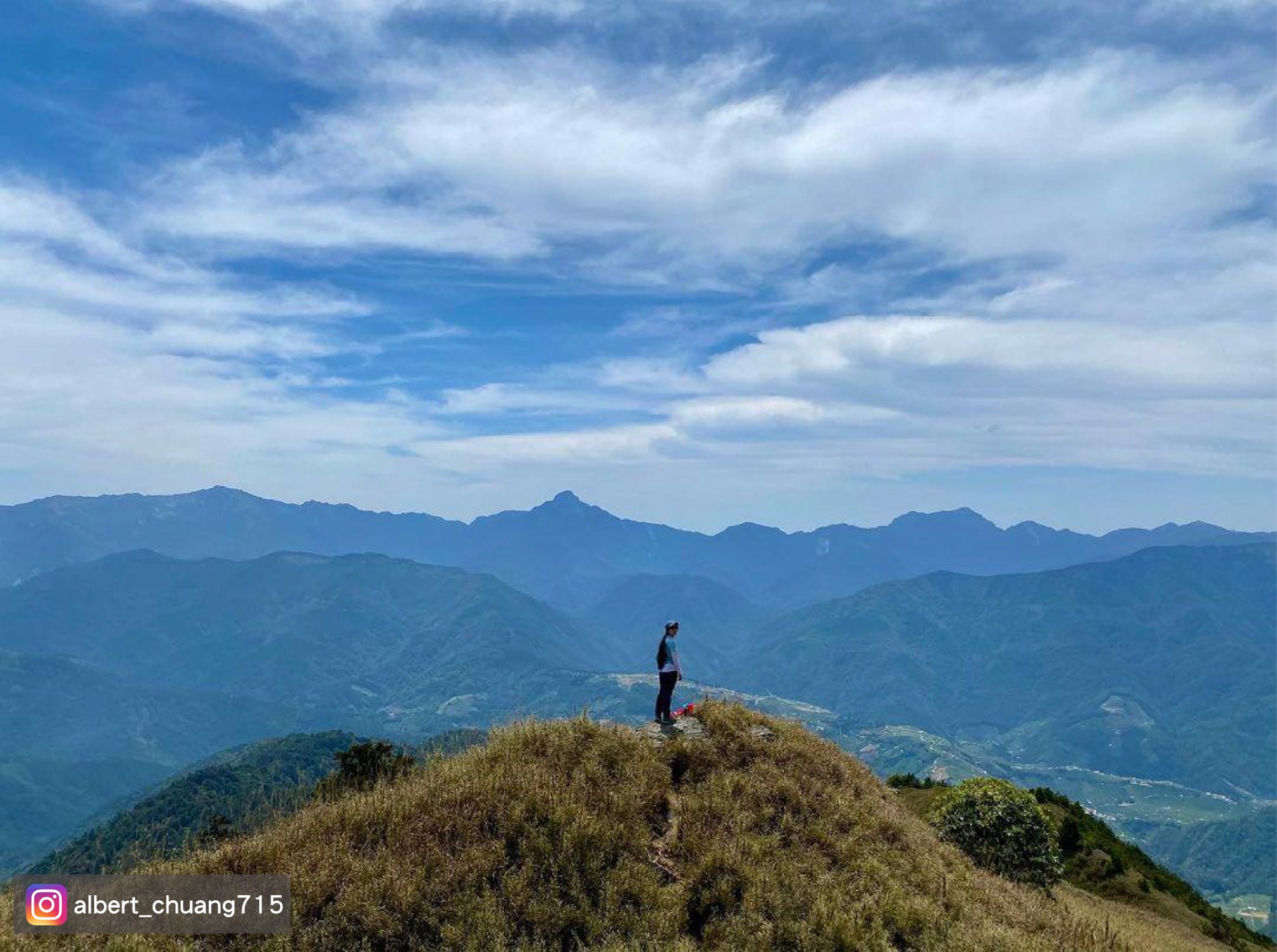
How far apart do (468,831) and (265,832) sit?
4.02 metres

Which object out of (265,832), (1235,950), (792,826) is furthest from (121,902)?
(1235,950)

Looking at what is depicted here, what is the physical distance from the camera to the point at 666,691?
1972 centimetres

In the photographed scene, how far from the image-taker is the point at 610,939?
39.5ft

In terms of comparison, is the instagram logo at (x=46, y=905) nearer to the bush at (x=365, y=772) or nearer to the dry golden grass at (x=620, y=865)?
the dry golden grass at (x=620, y=865)

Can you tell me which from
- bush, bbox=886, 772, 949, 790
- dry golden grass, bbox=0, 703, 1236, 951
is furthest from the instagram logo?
bush, bbox=886, 772, 949, 790

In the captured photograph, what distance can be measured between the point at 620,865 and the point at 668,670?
666 centimetres

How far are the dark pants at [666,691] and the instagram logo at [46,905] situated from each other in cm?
1242

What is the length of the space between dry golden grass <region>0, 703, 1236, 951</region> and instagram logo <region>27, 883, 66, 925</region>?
0.99m

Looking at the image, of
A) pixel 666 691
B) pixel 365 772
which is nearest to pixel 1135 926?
pixel 666 691

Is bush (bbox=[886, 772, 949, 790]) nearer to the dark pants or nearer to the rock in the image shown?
the dark pants

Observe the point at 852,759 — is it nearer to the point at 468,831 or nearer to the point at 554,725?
the point at 554,725

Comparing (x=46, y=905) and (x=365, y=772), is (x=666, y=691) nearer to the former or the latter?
(x=365, y=772)

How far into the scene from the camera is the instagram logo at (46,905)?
11.4 m

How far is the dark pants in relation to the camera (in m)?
19.8
